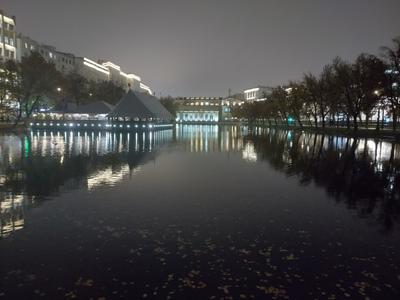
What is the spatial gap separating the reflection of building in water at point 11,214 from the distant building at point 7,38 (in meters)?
97.1

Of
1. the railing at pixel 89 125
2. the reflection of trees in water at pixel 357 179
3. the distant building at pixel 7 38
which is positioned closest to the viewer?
the reflection of trees in water at pixel 357 179

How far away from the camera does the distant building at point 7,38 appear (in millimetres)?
93744

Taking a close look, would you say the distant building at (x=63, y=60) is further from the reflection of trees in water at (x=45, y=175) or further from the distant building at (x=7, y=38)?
the reflection of trees in water at (x=45, y=175)

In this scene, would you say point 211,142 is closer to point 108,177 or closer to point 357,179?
point 357,179

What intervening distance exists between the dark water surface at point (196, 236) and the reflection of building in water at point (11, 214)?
0.03m

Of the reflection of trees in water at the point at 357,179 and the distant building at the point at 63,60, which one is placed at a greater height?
the distant building at the point at 63,60

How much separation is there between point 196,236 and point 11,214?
6.39m

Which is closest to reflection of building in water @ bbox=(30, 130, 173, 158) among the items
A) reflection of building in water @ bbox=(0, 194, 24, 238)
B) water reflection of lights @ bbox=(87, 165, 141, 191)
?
water reflection of lights @ bbox=(87, 165, 141, 191)

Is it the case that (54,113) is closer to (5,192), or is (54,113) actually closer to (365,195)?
(5,192)

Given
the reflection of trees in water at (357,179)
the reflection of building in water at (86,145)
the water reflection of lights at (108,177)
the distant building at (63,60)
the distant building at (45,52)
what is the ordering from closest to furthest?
the reflection of trees in water at (357,179), the water reflection of lights at (108,177), the reflection of building in water at (86,145), the distant building at (45,52), the distant building at (63,60)

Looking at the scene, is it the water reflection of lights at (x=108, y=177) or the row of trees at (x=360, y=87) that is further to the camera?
the row of trees at (x=360, y=87)

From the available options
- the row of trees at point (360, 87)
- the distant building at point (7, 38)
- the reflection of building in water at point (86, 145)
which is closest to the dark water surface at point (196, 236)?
the reflection of building in water at point (86, 145)

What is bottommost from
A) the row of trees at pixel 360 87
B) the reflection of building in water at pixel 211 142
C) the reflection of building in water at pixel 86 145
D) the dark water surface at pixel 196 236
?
the dark water surface at pixel 196 236

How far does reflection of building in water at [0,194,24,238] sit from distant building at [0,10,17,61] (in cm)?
9709
